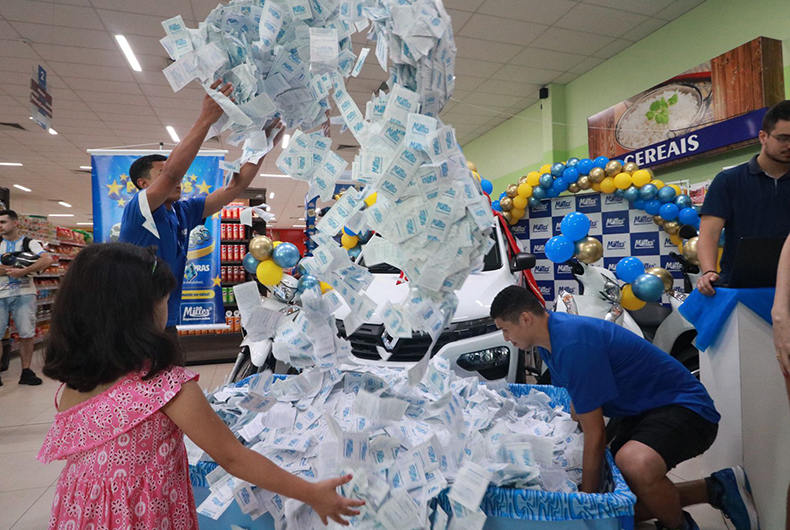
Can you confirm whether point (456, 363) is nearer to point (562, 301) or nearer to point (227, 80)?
point (562, 301)

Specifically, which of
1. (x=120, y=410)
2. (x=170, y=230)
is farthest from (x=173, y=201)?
(x=120, y=410)

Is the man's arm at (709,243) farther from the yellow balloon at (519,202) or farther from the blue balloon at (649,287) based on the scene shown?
the yellow balloon at (519,202)

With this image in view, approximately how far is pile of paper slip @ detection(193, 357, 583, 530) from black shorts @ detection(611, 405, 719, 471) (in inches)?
8.9

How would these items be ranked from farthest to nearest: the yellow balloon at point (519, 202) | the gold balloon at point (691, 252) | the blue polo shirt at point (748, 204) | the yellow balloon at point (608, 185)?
1. the yellow balloon at point (519, 202)
2. the yellow balloon at point (608, 185)
3. the gold balloon at point (691, 252)
4. the blue polo shirt at point (748, 204)

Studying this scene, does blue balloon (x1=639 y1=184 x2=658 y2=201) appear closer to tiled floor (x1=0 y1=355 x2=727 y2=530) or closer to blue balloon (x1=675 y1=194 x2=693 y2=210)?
blue balloon (x1=675 y1=194 x2=693 y2=210)

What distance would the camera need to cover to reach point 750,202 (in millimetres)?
1876

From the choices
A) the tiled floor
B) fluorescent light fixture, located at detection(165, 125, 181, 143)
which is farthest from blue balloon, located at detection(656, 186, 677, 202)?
fluorescent light fixture, located at detection(165, 125, 181, 143)

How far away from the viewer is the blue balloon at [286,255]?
2955mm

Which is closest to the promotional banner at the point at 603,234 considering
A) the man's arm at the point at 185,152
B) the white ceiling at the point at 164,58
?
the white ceiling at the point at 164,58

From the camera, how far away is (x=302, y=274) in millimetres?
3264

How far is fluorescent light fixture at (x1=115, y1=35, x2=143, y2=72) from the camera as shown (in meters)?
4.98

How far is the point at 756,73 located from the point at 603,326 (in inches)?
142

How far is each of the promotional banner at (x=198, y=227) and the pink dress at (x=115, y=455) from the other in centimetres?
358

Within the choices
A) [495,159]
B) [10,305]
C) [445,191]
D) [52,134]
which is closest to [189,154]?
[445,191]
